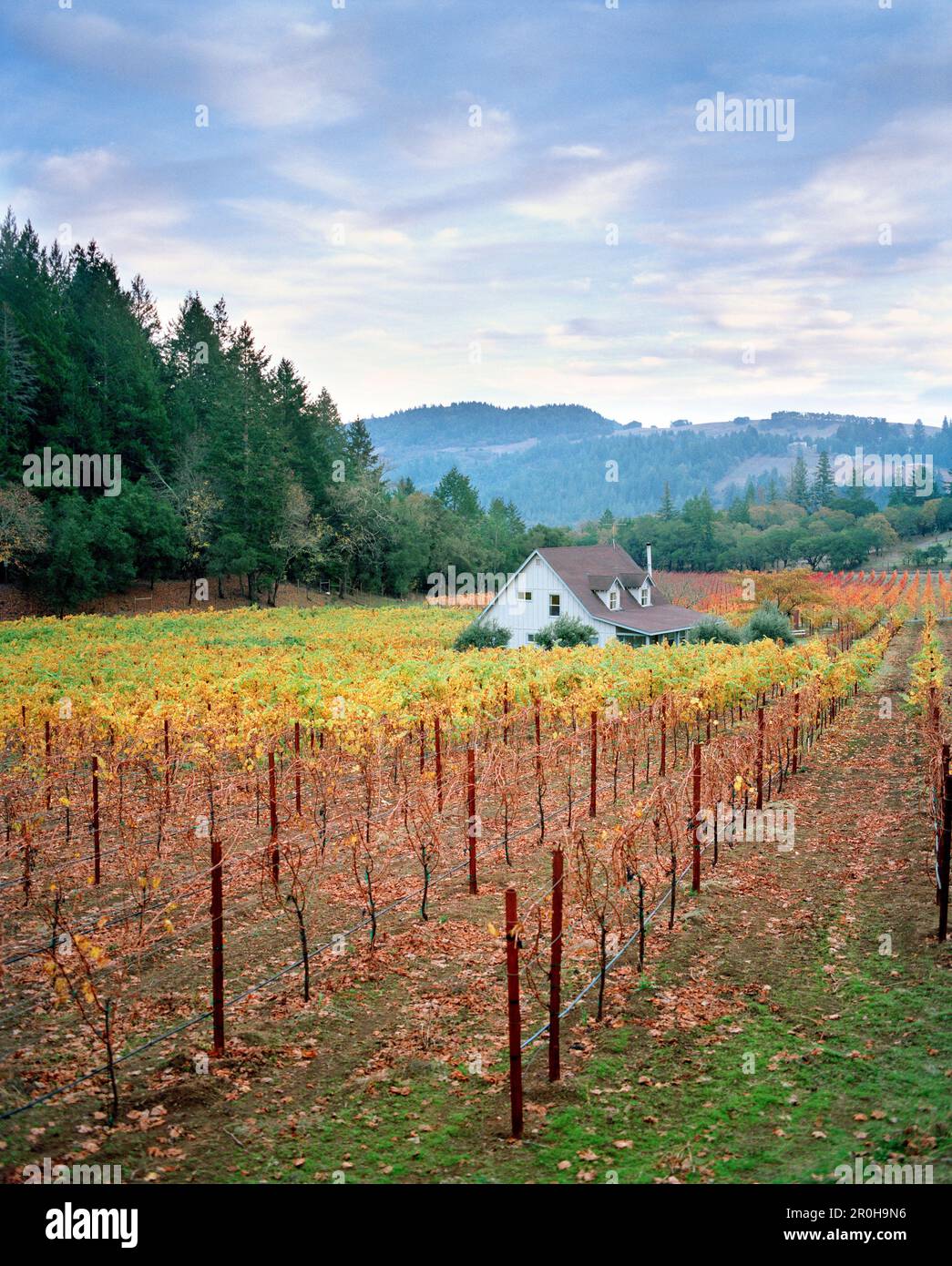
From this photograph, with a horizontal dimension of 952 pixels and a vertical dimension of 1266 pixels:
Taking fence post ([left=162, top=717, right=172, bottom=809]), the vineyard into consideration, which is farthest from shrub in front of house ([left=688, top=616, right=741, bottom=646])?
fence post ([left=162, top=717, right=172, bottom=809])

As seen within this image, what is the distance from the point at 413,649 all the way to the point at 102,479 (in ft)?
103

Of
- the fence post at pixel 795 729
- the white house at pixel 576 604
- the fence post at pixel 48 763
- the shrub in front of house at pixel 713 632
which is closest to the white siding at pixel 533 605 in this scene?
the white house at pixel 576 604

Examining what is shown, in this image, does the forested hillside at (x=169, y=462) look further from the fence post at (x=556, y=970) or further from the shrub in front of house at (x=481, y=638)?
the fence post at (x=556, y=970)

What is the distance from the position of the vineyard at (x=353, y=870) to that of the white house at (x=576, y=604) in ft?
49.0

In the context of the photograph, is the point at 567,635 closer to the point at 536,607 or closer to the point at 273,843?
the point at 536,607

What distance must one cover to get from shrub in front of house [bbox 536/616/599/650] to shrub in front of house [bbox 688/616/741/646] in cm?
496

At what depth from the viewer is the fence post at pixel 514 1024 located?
616cm

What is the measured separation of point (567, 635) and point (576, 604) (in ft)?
8.89

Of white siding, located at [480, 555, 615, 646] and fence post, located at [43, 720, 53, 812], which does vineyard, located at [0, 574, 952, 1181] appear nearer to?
fence post, located at [43, 720, 53, 812]

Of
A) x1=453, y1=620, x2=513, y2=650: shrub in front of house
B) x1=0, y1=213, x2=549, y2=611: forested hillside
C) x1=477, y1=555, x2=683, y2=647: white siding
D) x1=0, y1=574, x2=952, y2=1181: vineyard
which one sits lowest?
x1=0, y1=574, x2=952, y2=1181: vineyard

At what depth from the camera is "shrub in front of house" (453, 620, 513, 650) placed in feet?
132

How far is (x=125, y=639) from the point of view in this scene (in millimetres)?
37594

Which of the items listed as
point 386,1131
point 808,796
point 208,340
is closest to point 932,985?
point 386,1131
